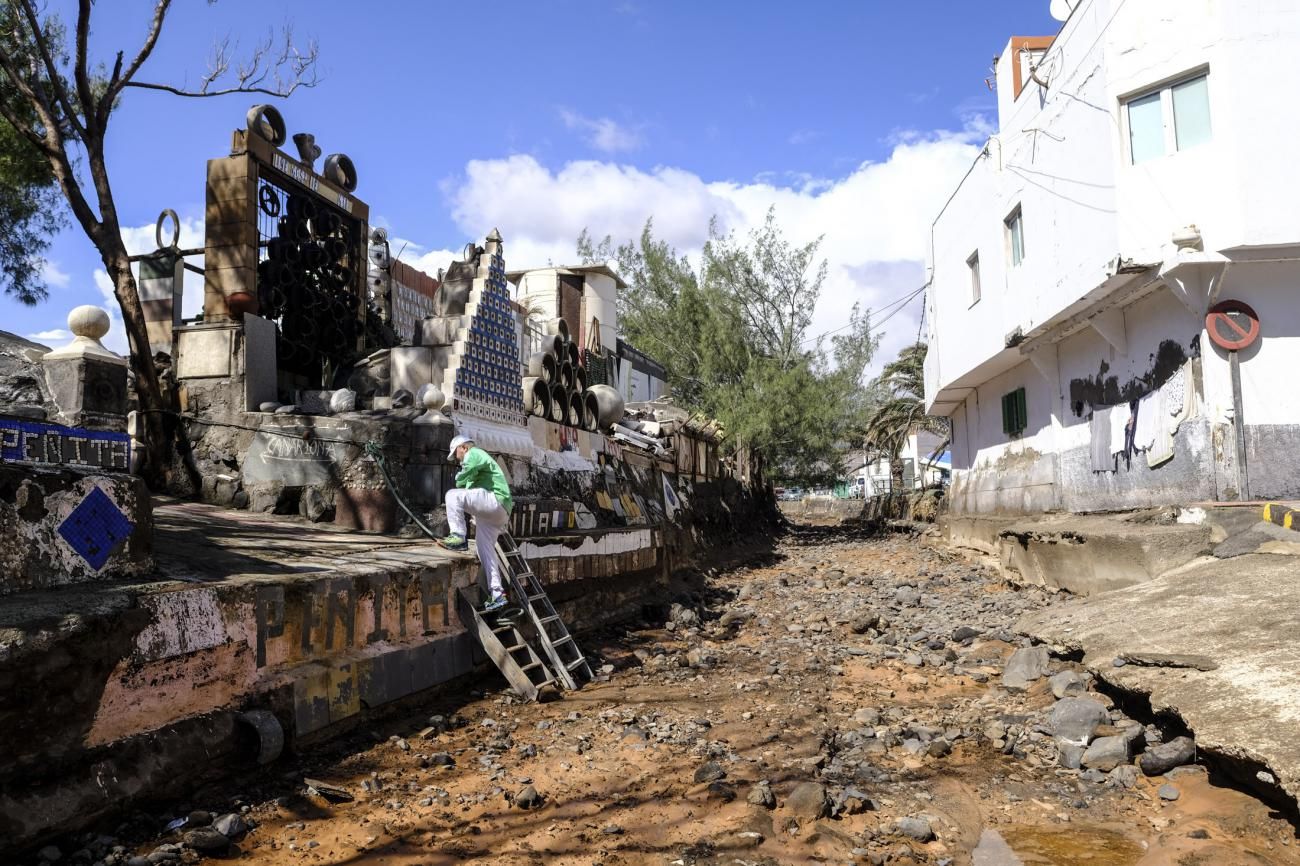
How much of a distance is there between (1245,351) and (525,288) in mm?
19086

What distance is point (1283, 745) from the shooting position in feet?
13.7

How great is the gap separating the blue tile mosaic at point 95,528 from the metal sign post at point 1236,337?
10.3m

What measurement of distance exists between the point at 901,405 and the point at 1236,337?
2411 centimetres

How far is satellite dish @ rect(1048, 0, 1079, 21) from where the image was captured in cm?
1295

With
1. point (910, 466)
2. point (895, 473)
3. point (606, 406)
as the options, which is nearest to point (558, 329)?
point (606, 406)

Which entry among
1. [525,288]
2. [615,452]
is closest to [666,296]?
[525,288]

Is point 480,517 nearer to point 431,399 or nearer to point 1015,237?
point 431,399

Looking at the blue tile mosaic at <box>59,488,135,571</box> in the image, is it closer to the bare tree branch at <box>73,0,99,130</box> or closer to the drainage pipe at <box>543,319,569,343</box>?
the bare tree branch at <box>73,0,99,130</box>

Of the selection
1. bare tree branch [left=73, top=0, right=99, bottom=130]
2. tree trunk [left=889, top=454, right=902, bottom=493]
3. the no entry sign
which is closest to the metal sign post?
the no entry sign

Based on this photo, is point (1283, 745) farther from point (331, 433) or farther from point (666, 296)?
point (666, 296)

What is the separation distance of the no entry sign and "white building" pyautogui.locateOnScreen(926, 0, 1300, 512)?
112 mm

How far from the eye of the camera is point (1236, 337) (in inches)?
379

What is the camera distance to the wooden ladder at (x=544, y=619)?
778 centimetres

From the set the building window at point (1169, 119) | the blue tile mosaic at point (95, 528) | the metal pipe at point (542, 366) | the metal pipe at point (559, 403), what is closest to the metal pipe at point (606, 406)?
the metal pipe at point (559, 403)
